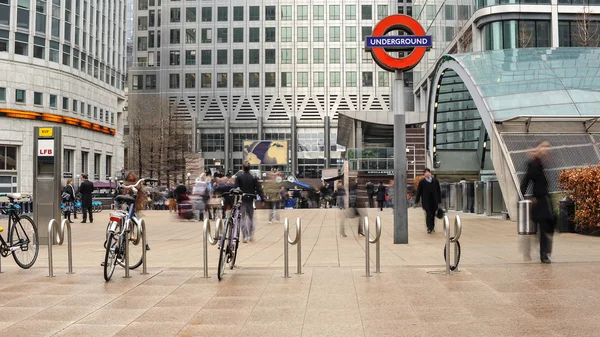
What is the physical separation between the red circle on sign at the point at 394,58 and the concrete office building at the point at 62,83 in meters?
42.9

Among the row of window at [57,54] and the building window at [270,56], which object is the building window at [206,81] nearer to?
the building window at [270,56]

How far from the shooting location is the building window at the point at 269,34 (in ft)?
270

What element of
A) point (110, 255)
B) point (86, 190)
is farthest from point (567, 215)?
point (86, 190)

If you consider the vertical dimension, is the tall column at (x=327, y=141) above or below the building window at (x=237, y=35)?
below

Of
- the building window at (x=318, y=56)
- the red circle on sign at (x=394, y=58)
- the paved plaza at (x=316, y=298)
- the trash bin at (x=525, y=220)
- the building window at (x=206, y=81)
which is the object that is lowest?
the paved plaza at (x=316, y=298)

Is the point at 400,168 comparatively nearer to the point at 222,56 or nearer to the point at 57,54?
the point at 57,54

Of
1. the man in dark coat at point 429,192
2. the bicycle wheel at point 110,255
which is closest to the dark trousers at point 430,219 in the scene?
the man in dark coat at point 429,192

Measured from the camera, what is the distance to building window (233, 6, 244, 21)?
271ft

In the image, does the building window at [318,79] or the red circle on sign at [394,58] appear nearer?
the red circle on sign at [394,58]

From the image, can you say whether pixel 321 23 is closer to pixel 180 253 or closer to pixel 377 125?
pixel 377 125

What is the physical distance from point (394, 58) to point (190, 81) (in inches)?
2746

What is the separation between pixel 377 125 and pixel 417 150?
15.7ft

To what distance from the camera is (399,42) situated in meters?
14.0

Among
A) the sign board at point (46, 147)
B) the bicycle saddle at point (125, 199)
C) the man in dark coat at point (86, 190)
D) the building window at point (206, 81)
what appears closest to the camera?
the bicycle saddle at point (125, 199)
